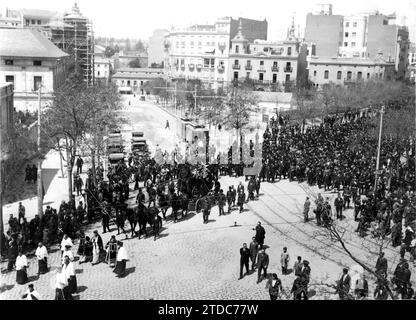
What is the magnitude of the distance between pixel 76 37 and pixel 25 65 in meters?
25.3

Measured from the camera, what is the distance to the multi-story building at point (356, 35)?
99.1m

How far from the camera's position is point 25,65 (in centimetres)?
5531

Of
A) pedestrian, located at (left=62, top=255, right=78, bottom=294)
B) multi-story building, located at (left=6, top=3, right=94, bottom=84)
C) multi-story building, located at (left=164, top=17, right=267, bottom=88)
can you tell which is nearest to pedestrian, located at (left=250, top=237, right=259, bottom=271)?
pedestrian, located at (left=62, top=255, right=78, bottom=294)

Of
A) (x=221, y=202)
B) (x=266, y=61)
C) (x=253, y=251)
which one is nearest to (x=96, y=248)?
(x=253, y=251)

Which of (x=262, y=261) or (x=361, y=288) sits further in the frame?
(x=262, y=261)

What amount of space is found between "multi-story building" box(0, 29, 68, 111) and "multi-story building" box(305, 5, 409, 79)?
57.2 meters

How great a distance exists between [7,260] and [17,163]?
18.5ft

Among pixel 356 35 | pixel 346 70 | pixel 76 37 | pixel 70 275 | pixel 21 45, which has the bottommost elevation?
pixel 70 275

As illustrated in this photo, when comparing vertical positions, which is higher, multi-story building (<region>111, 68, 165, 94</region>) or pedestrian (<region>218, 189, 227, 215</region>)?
multi-story building (<region>111, 68, 165, 94</region>)

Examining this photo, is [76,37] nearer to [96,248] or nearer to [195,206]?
[195,206]

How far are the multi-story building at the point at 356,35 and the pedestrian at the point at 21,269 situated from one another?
3509 inches

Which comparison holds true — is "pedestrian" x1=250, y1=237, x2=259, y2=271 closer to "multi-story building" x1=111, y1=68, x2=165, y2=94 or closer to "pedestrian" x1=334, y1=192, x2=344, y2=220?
"pedestrian" x1=334, y1=192, x2=344, y2=220

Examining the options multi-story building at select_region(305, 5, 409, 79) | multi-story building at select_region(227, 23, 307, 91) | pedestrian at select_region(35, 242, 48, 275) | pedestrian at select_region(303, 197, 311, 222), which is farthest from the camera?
multi-story building at select_region(305, 5, 409, 79)

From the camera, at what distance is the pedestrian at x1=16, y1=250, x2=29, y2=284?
17250 mm
